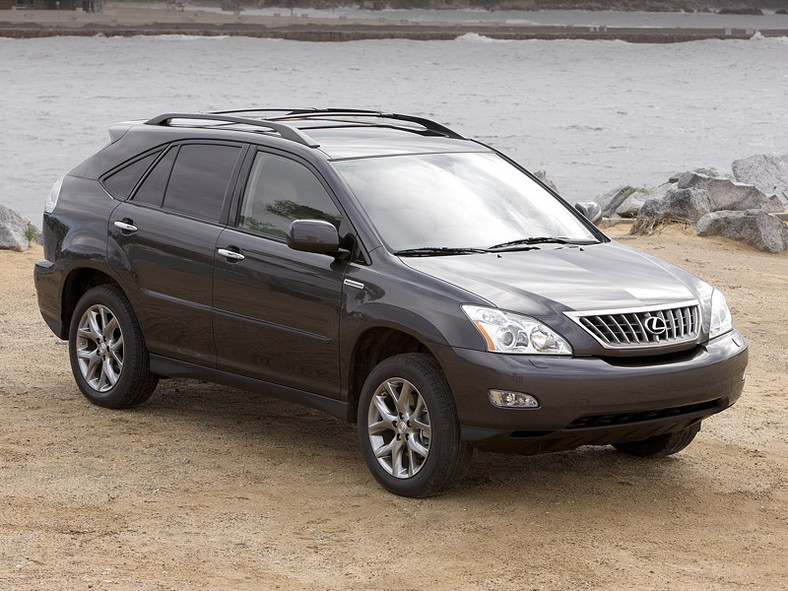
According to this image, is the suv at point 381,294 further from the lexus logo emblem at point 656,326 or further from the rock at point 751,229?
the rock at point 751,229

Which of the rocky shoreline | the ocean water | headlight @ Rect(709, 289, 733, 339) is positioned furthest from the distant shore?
headlight @ Rect(709, 289, 733, 339)

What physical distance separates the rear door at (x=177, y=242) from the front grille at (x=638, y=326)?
6.81 feet

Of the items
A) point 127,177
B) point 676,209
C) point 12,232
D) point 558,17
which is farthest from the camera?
point 558,17

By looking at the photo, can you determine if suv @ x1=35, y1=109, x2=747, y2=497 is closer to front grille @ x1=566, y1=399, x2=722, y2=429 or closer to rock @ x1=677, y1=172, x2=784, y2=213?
front grille @ x1=566, y1=399, x2=722, y2=429

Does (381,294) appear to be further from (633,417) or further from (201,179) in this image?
(201,179)

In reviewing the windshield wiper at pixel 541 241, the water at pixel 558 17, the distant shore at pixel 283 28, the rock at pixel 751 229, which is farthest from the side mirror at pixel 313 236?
the water at pixel 558 17

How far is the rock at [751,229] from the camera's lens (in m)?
14.3

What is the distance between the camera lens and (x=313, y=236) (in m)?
5.50

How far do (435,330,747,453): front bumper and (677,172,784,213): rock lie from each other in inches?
501

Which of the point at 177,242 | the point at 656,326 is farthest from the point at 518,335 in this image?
the point at 177,242

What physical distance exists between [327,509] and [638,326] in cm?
156

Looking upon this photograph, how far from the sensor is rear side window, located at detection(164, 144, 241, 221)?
634cm

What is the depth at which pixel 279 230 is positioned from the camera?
5996mm

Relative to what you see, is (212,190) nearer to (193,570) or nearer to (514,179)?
(514,179)
